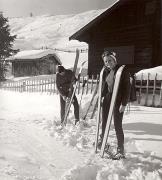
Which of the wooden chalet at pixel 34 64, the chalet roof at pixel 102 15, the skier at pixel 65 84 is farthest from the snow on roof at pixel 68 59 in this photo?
the skier at pixel 65 84

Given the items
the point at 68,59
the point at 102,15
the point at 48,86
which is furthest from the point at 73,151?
the point at 68,59

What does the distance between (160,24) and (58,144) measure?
9.49m

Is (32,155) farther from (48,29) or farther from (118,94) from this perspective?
(48,29)

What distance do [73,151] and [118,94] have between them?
114cm

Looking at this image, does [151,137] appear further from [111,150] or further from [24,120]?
[24,120]

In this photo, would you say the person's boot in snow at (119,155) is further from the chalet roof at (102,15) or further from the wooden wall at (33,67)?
the wooden wall at (33,67)

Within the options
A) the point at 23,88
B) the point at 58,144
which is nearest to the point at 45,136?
the point at 58,144

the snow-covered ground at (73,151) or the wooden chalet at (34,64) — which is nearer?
the snow-covered ground at (73,151)

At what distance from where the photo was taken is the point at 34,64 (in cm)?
3609

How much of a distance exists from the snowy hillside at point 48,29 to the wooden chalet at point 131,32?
5378 centimetres

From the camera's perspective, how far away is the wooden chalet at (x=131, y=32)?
1409 cm

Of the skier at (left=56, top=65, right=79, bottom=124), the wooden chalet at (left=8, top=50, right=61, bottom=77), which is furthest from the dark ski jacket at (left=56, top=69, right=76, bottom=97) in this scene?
the wooden chalet at (left=8, top=50, right=61, bottom=77)

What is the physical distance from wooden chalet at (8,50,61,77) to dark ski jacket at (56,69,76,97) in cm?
2750

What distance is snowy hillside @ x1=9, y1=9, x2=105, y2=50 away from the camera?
7864 cm
